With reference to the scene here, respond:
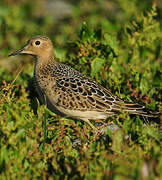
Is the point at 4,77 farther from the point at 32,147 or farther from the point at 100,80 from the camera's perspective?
the point at 32,147

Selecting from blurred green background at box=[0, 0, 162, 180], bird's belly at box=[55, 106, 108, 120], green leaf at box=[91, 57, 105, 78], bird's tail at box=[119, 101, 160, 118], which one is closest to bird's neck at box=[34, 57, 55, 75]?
blurred green background at box=[0, 0, 162, 180]

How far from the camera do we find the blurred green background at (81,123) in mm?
4000

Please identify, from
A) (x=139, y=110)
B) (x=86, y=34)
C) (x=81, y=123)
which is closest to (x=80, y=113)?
(x=81, y=123)

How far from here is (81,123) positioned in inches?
231

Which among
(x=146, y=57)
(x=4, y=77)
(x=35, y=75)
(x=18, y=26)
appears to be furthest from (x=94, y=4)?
(x=35, y=75)

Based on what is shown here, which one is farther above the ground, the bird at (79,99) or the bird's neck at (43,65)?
the bird's neck at (43,65)

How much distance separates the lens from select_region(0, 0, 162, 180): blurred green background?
13.1ft

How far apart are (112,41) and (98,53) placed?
0.32 m

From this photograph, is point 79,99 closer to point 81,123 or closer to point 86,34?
point 81,123

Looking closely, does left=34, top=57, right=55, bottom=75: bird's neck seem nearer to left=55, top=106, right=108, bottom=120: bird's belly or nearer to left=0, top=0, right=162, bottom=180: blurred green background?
left=0, top=0, right=162, bottom=180: blurred green background

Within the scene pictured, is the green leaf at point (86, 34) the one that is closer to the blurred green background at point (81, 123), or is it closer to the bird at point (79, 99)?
the blurred green background at point (81, 123)

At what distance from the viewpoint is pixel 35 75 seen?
6062 mm

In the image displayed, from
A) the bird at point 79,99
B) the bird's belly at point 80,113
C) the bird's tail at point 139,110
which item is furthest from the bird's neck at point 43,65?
the bird's tail at point 139,110

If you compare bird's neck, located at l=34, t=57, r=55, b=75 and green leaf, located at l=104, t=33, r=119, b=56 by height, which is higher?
green leaf, located at l=104, t=33, r=119, b=56
